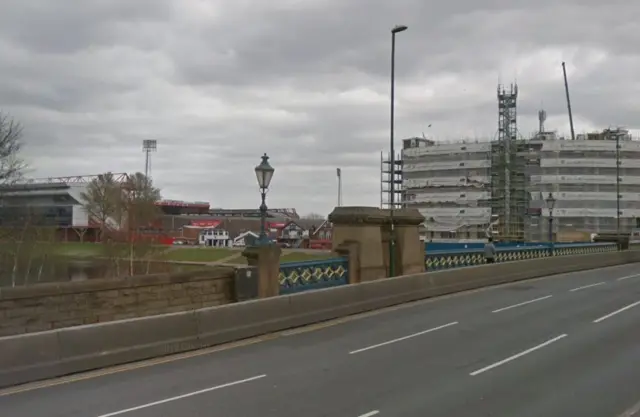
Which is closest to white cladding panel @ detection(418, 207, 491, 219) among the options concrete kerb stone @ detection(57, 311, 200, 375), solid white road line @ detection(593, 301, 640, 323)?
solid white road line @ detection(593, 301, 640, 323)

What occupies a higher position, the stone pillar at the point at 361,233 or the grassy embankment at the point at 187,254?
the stone pillar at the point at 361,233

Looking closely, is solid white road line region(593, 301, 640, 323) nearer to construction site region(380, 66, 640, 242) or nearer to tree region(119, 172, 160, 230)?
tree region(119, 172, 160, 230)

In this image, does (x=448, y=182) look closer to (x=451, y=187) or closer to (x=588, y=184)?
(x=451, y=187)

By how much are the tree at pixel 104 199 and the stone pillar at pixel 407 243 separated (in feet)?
245

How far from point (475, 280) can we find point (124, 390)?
19014 mm

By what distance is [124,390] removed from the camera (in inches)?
384

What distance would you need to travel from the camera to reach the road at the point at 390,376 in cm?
857

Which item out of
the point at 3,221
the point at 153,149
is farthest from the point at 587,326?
the point at 153,149

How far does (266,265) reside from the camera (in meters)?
17.2

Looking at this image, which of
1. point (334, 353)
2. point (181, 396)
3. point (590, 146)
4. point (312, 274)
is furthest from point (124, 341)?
point (590, 146)

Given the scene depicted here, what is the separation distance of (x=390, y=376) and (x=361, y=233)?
37.3 feet

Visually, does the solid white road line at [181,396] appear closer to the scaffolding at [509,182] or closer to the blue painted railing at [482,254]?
the blue painted railing at [482,254]

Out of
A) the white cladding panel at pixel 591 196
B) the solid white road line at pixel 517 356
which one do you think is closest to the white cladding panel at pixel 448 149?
the white cladding panel at pixel 591 196

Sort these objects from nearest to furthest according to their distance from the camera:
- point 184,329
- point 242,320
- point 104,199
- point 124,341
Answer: point 124,341
point 184,329
point 242,320
point 104,199
